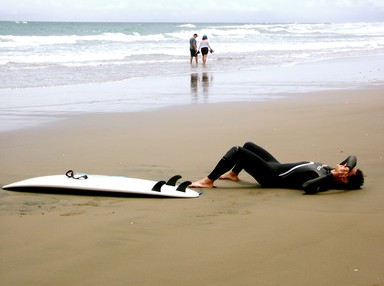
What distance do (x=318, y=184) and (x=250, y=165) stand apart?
787 mm

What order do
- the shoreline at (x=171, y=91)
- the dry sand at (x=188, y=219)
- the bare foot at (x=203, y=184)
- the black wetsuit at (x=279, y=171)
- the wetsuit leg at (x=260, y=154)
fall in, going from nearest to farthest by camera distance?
the dry sand at (x=188, y=219) < the black wetsuit at (x=279, y=171) < the bare foot at (x=203, y=184) < the wetsuit leg at (x=260, y=154) < the shoreline at (x=171, y=91)

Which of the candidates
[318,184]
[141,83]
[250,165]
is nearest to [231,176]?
[250,165]

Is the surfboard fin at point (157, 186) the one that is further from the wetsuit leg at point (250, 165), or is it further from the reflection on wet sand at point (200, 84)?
the reflection on wet sand at point (200, 84)

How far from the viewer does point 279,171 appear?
618cm

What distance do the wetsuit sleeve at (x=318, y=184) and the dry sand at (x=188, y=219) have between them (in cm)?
8

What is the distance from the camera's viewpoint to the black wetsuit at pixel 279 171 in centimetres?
588

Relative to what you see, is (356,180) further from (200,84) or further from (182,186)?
(200,84)

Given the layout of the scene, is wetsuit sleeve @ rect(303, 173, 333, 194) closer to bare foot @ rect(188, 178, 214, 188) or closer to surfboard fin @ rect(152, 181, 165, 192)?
bare foot @ rect(188, 178, 214, 188)

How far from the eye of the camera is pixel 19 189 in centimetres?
596

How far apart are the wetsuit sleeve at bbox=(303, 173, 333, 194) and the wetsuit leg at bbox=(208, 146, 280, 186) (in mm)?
475

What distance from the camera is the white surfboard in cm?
575

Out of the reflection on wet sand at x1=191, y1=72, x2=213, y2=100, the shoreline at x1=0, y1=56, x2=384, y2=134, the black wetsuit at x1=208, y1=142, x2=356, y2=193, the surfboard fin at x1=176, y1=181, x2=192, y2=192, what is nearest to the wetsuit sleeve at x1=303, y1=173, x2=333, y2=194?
the black wetsuit at x1=208, y1=142, x2=356, y2=193

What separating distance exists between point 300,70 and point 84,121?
1202 cm

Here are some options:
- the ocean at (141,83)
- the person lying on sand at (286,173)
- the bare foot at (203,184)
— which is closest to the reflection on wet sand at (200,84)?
the ocean at (141,83)
